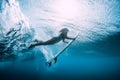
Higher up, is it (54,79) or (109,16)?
(109,16)

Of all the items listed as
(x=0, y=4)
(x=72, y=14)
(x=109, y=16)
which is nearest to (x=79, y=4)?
(x=72, y=14)

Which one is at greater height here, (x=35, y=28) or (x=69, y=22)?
(x=69, y=22)

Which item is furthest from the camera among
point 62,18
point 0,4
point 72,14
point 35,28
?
point 35,28

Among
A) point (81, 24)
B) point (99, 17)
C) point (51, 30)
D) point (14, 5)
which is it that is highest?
point (14, 5)

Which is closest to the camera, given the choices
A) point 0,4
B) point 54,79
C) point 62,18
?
point 0,4

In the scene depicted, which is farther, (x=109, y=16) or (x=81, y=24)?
(x=81, y=24)

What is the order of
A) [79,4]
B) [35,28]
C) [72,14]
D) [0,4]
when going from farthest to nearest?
1. [35,28]
2. [72,14]
3. [79,4]
4. [0,4]

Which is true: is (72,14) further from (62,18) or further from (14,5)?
(14,5)

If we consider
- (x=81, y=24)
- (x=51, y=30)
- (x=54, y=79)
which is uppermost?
(x=81, y=24)

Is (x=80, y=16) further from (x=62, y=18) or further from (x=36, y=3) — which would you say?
(x=36, y=3)

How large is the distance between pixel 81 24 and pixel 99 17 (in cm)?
224

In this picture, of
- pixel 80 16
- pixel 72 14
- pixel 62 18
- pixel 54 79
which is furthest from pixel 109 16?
pixel 54 79

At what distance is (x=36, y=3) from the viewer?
9.70m

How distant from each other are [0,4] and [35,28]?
5.28m
